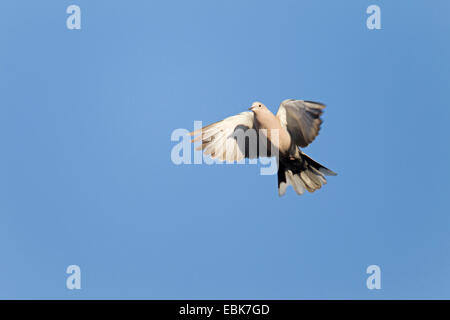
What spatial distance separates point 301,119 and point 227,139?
178 centimetres

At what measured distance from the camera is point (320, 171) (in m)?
13.2

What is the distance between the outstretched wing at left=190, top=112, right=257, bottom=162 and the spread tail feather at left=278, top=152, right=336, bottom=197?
2.91 ft

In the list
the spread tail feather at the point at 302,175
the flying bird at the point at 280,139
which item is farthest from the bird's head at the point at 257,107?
the spread tail feather at the point at 302,175

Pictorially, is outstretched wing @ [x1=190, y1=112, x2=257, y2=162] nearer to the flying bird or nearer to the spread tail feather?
the flying bird

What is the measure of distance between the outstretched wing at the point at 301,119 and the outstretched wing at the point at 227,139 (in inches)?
33.3

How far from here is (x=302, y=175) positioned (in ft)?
43.7

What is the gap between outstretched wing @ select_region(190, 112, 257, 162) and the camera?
12844 millimetres

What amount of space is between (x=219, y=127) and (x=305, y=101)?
6.84 feet

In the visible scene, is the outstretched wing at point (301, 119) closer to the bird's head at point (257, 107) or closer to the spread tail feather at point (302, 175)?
the bird's head at point (257, 107)

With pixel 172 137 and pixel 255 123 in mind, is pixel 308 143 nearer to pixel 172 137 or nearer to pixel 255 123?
pixel 255 123

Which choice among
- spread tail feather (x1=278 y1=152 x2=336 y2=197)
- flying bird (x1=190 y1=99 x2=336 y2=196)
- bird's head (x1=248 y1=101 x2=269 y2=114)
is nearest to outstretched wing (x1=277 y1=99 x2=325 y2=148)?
flying bird (x1=190 y1=99 x2=336 y2=196)
